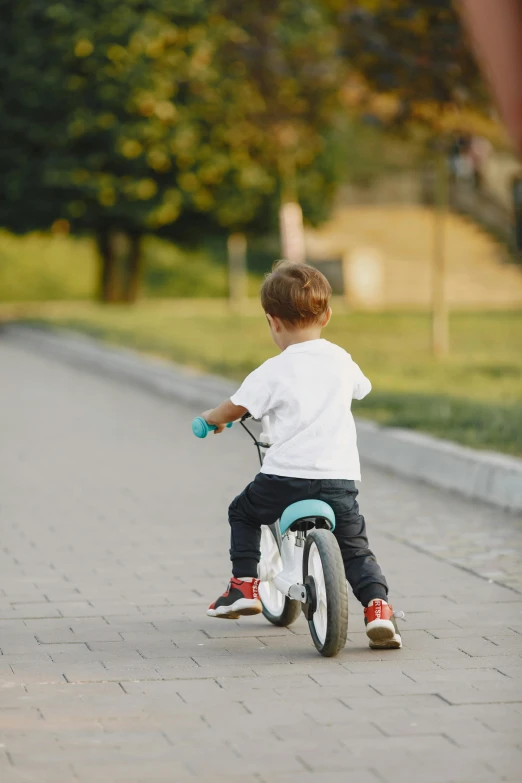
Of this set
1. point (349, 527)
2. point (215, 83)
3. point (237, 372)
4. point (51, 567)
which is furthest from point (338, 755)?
point (215, 83)

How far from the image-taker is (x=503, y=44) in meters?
2.53

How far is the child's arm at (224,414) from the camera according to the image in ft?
17.9

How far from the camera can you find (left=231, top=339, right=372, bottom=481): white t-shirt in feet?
17.8

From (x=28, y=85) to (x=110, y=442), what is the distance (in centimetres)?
1996

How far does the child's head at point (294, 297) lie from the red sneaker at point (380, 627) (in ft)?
3.32

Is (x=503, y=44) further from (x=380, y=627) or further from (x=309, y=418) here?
(x=380, y=627)

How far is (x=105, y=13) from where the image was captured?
30.0m

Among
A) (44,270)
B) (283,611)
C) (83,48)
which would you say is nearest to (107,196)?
(83,48)

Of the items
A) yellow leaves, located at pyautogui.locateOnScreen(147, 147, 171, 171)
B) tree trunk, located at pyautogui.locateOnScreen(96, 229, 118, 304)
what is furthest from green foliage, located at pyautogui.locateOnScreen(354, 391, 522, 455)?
tree trunk, located at pyautogui.locateOnScreen(96, 229, 118, 304)

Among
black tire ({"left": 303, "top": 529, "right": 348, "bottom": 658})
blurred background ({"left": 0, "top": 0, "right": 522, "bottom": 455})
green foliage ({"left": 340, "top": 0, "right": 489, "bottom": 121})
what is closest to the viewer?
black tire ({"left": 303, "top": 529, "right": 348, "bottom": 658})

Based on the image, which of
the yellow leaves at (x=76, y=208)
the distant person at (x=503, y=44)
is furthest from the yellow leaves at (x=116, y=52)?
the distant person at (x=503, y=44)

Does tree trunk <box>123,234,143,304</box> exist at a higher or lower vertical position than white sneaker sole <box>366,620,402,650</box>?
higher

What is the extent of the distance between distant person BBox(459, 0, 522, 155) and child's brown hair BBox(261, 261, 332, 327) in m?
2.81

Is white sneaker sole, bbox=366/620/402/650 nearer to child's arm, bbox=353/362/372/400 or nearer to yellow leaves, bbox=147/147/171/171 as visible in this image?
child's arm, bbox=353/362/372/400
